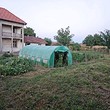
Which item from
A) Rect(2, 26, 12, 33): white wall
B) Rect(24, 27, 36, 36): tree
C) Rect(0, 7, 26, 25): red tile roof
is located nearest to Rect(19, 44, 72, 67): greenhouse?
Rect(2, 26, 12, 33): white wall

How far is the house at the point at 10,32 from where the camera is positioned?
32094mm

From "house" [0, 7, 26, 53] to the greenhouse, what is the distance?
43.5 ft

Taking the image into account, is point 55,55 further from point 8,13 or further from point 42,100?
point 8,13

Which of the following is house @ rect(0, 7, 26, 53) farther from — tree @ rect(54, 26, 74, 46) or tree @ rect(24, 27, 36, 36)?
tree @ rect(54, 26, 74, 46)

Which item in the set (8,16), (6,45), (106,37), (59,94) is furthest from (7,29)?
(59,94)

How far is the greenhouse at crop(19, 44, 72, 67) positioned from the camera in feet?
Result: 55.6

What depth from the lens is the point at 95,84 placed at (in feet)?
27.5

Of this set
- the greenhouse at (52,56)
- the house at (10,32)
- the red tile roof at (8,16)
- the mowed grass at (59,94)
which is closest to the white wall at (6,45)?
the house at (10,32)

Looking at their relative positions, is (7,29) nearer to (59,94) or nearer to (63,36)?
(63,36)

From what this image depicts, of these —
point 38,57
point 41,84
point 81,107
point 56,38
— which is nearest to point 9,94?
point 41,84

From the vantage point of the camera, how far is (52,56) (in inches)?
667

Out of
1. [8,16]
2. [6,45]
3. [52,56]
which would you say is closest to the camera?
[52,56]

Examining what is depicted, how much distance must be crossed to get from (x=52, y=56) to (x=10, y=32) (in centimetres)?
1852

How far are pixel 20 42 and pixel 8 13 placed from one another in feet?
17.2
